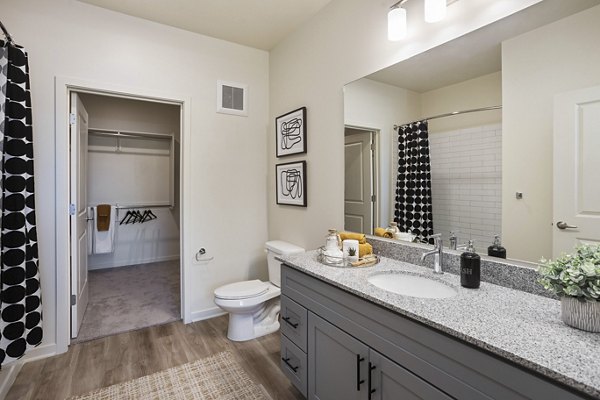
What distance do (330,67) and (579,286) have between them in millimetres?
1935

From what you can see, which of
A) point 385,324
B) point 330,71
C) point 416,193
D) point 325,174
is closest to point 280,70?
point 330,71

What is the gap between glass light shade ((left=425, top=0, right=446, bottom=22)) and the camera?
4.74ft

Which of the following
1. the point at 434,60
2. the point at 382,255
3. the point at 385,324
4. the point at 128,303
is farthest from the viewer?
the point at 128,303

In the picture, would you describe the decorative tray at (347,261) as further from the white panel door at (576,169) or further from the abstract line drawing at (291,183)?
the abstract line drawing at (291,183)

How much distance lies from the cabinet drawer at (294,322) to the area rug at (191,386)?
1.32ft

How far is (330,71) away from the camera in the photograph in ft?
7.38

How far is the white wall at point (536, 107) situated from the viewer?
109 cm

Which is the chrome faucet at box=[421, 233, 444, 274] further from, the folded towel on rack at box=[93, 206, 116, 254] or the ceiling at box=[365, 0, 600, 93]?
the folded towel on rack at box=[93, 206, 116, 254]

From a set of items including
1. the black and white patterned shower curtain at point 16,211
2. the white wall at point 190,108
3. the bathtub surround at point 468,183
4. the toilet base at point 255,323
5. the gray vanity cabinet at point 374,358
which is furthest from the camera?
the toilet base at point 255,323

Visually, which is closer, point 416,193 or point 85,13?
point 416,193

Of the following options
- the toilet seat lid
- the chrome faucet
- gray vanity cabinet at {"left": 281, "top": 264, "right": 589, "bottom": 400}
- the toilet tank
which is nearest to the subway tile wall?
the chrome faucet

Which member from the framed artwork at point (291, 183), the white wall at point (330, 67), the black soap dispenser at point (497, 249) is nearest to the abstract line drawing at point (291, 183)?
the framed artwork at point (291, 183)

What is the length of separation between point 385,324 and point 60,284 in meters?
2.35

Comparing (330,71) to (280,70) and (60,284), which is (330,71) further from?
(60,284)
